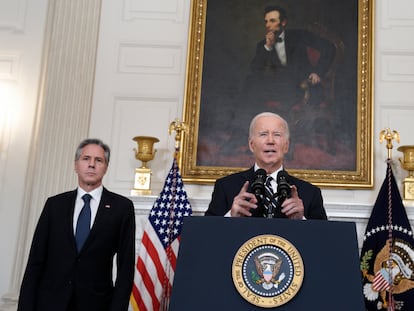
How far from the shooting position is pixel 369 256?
458cm

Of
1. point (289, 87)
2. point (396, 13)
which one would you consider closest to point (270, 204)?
point (289, 87)

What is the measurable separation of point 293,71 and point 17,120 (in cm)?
302

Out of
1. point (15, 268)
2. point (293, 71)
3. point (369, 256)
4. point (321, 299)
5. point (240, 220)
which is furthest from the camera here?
point (293, 71)

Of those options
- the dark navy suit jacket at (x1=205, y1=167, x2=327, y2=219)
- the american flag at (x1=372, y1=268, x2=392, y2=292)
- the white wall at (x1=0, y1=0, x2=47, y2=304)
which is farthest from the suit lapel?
the white wall at (x1=0, y1=0, x2=47, y2=304)

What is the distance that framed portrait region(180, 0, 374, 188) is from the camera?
538cm

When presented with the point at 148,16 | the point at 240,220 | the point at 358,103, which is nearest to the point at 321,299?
the point at 240,220

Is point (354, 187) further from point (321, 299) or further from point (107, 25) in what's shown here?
point (321, 299)

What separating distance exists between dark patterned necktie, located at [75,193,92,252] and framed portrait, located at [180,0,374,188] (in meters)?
2.41

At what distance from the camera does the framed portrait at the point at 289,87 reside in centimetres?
538

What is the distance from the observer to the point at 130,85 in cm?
573

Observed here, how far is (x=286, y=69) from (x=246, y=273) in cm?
416

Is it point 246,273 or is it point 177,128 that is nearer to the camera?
point 246,273

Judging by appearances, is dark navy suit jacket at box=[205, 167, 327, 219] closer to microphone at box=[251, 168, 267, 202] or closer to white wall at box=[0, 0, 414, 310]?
microphone at box=[251, 168, 267, 202]

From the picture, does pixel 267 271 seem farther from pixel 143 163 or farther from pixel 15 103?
pixel 15 103
